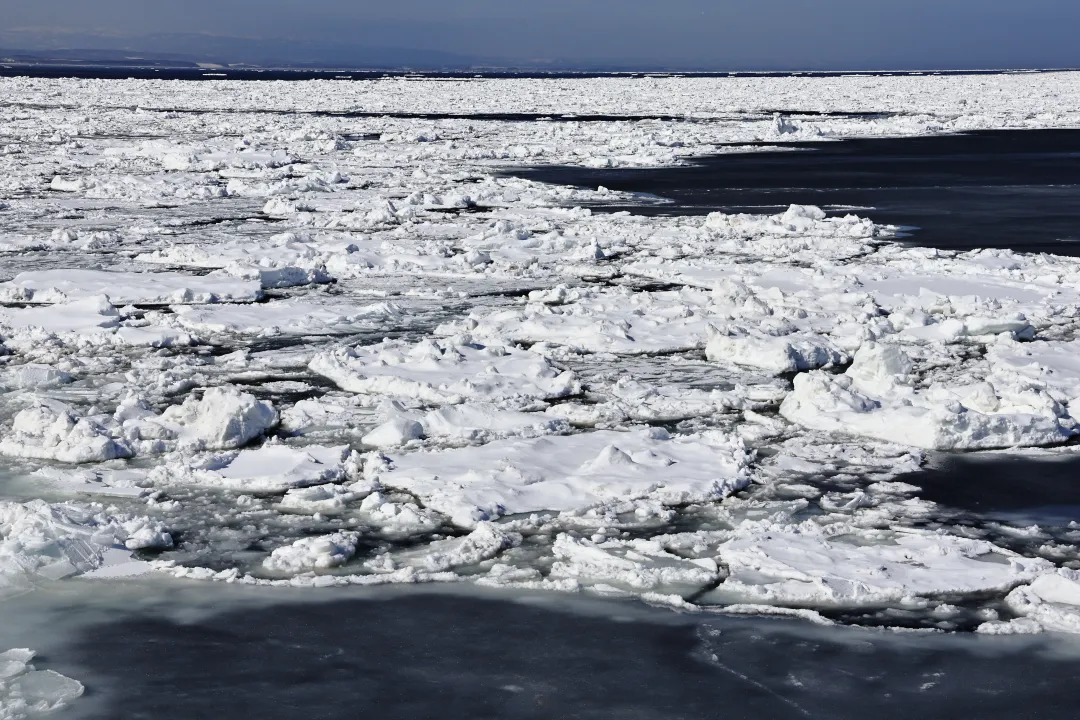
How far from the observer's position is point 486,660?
4625 mm

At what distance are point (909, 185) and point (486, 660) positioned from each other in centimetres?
1811

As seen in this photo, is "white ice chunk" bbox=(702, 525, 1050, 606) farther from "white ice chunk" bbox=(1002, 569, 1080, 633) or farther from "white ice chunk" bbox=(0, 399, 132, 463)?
"white ice chunk" bbox=(0, 399, 132, 463)

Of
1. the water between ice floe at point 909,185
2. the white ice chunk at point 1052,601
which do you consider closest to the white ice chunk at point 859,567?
the white ice chunk at point 1052,601

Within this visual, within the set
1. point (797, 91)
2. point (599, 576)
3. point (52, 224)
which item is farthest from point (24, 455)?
point (797, 91)

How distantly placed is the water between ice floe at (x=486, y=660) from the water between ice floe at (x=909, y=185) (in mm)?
10377

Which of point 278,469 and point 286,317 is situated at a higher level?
point 286,317

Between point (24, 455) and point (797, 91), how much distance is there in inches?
2620

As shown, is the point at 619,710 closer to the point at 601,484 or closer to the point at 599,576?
the point at 599,576

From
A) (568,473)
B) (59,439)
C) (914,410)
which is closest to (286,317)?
(59,439)

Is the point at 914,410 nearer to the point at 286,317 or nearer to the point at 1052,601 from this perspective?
the point at 1052,601

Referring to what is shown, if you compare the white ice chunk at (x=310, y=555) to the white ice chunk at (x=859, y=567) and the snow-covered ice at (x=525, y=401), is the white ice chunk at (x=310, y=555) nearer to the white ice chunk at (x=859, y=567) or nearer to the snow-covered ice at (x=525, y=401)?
the snow-covered ice at (x=525, y=401)

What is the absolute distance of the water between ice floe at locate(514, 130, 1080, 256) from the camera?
15.8 metres

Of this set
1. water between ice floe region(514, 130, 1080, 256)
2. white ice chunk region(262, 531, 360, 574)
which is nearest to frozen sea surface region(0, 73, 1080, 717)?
white ice chunk region(262, 531, 360, 574)

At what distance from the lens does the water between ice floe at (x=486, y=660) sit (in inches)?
169
